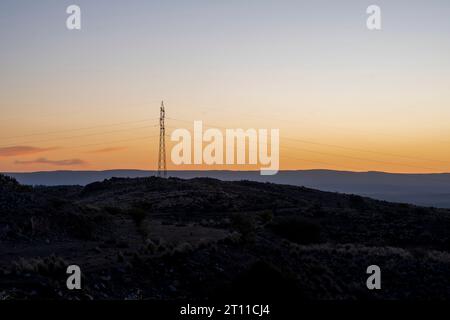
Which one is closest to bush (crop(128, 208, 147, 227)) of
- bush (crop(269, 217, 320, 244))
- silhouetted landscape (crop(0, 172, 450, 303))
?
silhouetted landscape (crop(0, 172, 450, 303))

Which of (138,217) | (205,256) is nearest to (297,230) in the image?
(138,217)

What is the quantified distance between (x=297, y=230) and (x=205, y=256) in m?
19.9

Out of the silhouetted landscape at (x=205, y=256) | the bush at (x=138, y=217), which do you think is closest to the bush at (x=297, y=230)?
the silhouetted landscape at (x=205, y=256)

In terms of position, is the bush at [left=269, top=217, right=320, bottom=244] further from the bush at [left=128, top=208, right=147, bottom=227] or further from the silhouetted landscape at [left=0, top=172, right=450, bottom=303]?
the bush at [left=128, top=208, right=147, bottom=227]

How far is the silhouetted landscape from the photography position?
16797 mm

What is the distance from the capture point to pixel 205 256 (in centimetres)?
2288

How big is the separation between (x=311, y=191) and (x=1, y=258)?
237ft

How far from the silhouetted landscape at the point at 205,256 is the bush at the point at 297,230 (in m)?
0.10

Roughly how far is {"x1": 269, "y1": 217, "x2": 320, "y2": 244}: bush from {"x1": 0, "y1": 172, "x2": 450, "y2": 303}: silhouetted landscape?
10cm

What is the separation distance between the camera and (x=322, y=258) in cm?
2991

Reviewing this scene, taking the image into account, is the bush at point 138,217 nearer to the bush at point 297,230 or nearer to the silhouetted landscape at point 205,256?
the silhouetted landscape at point 205,256

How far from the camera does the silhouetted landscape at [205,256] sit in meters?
16.8

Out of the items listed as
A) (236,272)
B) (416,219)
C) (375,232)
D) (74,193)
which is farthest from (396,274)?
(74,193)
